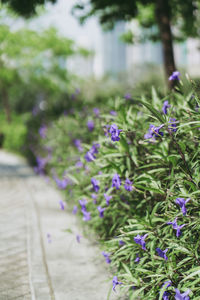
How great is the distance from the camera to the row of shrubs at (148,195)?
2.20 metres

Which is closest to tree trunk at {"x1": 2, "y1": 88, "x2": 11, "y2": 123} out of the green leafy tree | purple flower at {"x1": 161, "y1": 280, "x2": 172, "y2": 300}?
the green leafy tree

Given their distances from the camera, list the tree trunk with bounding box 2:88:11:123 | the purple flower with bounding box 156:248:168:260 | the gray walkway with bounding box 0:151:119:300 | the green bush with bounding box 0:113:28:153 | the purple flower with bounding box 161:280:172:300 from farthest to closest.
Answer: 1. the tree trunk with bounding box 2:88:11:123
2. the green bush with bounding box 0:113:28:153
3. the gray walkway with bounding box 0:151:119:300
4. the purple flower with bounding box 156:248:168:260
5. the purple flower with bounding box 161:280:172:300

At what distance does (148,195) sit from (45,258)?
4.28 feet

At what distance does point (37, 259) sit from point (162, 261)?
159cm

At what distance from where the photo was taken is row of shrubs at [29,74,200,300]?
7.20 ft

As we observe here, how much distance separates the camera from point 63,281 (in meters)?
2.94

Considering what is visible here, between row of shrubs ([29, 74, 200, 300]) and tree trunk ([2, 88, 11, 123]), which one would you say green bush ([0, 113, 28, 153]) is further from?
row of shrubs ([29, 74, 200, 300])

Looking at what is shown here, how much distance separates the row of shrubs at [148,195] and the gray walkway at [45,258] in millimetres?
216

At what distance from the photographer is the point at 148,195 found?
9.64 feet

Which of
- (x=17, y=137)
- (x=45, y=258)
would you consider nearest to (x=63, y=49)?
(x=17, y=137)

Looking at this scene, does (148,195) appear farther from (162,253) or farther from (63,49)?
(63,49)

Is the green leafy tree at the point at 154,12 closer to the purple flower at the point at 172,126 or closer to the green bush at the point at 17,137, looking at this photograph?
the purple flower at the point at 172,126

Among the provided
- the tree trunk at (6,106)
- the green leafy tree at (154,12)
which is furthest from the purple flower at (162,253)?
the tree trunk at (6,106)

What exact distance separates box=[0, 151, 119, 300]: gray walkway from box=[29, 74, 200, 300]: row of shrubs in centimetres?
22
